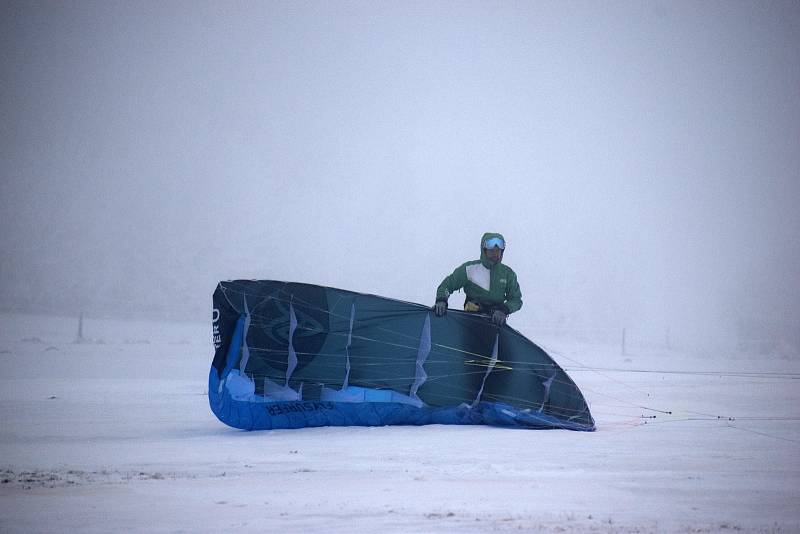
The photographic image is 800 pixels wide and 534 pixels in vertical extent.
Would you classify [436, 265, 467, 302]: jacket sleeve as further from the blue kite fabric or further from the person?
the blue kite fabric

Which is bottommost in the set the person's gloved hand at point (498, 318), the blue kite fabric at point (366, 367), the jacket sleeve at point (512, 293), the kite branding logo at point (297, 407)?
the kite branding logo at point (297, 407)

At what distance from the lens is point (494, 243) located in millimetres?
7617

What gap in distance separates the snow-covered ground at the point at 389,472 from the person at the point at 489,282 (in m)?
1.31

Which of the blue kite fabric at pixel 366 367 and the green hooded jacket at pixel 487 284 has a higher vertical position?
the green hooded jacket at pixel 487 284

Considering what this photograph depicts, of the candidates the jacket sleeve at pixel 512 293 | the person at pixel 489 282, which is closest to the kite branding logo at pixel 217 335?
the person at pixel 489 282

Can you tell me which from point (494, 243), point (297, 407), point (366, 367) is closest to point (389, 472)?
point (297, 407)

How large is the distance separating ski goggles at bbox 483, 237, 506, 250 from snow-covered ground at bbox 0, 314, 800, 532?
184 centimetres

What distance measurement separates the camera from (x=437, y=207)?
83.4 meters

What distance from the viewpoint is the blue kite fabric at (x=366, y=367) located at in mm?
6785

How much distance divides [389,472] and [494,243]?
3.37 meters

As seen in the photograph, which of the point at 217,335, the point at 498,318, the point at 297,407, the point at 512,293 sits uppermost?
the point at 512,293

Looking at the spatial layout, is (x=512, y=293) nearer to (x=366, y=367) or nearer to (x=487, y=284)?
(x=487, y=284)

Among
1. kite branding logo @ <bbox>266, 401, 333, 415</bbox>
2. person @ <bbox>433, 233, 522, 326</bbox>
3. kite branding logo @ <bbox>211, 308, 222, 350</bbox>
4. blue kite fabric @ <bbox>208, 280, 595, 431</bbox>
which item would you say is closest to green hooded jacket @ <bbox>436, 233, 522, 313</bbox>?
person @ <bbox>433, 233, 522, 326</bbox>

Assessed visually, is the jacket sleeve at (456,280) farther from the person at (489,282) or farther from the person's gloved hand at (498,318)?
the person's gloved hand at (498,318)
